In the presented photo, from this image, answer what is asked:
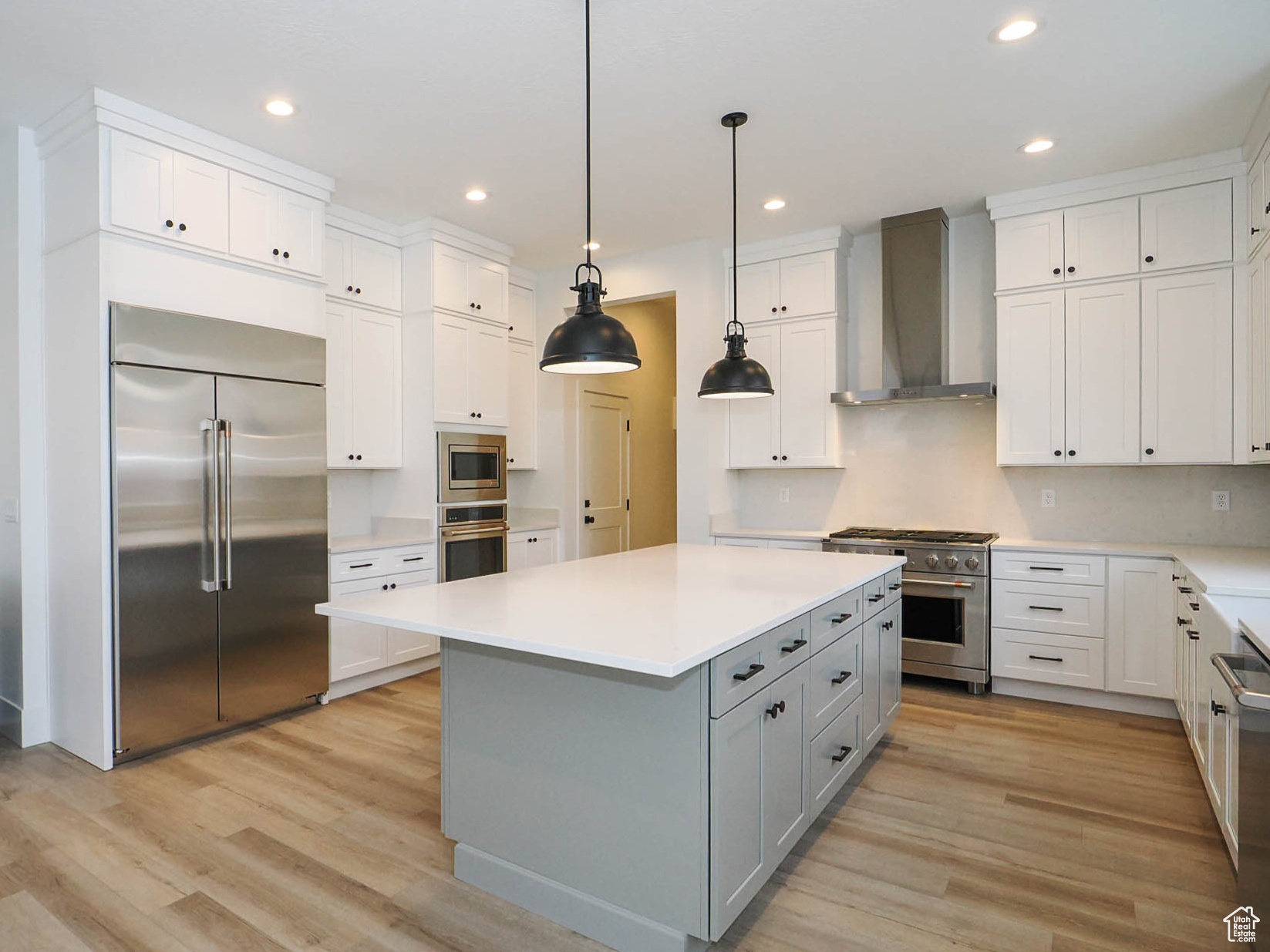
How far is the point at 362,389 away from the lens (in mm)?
4531

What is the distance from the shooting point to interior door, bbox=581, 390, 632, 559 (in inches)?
237

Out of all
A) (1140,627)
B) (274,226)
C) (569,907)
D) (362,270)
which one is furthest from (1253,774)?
(362,270)

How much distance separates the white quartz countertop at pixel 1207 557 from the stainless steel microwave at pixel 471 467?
3.17 metres

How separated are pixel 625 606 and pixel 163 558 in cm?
234

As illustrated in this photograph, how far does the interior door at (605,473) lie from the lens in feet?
19.8

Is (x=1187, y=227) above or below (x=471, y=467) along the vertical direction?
above

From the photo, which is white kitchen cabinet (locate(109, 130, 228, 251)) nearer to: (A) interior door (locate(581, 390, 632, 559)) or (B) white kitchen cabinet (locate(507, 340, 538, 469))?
(B) white kitchen cabinet (locate(507, 340, 538, 469))

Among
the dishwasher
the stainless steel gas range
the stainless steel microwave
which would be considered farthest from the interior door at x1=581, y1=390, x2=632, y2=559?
the dishwasher

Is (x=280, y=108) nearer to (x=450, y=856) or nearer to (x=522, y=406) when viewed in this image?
(x=522, y=406)

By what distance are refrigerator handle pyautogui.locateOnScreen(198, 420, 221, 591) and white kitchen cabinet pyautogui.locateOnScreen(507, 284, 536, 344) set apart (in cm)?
248

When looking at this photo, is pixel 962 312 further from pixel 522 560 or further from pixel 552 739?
pixel 552 739

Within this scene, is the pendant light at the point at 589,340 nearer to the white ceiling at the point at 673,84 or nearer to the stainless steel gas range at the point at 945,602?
the white ceiling at the point at 673,84

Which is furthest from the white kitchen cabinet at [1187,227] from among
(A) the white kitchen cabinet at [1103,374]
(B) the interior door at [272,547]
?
(B) the interior door at [272,547]

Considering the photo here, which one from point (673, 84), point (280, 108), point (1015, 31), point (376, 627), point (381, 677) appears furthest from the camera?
point (381, 677)
